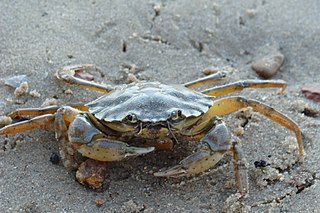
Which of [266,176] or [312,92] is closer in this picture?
[266,176]

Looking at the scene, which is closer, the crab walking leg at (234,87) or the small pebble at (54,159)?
the small pebble at (54,159)

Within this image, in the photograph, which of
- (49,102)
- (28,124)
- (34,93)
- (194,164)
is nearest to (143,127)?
(194,164)

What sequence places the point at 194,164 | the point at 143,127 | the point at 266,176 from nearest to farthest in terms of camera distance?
1. the point at 194,164
2. the point at 143,127
3. the point at 266,176

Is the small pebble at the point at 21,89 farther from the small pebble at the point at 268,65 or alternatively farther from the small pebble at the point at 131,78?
the small pebble at the point at 268,65

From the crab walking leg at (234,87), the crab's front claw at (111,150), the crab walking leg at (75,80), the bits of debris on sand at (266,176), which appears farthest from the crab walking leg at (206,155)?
the crab walking leg at (75,80)

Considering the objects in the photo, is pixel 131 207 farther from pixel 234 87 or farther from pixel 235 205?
pixel 234 87

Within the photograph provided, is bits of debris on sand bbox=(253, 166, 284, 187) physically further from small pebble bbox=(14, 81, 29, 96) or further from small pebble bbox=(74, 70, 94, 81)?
small pebble bbox=(14, 81, 29, 96)

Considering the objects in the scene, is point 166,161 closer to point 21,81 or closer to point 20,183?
point 20,183

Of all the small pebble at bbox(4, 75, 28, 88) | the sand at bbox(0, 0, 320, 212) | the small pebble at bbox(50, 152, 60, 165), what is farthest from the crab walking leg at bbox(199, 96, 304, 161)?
the small pebble at bbox(4, 75, 28, 88)
